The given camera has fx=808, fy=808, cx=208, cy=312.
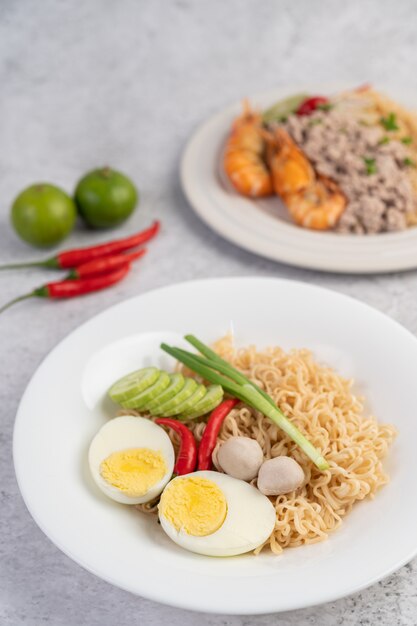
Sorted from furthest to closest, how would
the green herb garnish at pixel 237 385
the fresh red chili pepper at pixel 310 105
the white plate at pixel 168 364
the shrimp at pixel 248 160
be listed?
the fresh red chili pepper at pixel 310 105 < the shrimp at pixel 248 160 < the green herb garnish at pixel 237 385 < the white plate at pixel 168 364

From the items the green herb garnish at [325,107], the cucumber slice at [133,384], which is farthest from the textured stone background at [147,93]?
the green herb garnish at [325,107]

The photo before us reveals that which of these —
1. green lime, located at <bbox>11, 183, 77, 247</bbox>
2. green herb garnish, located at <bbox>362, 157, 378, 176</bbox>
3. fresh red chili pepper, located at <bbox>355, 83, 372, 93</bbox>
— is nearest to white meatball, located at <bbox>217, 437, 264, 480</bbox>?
green lime, located at <bbox>11, 183, 77, 247</bbox>

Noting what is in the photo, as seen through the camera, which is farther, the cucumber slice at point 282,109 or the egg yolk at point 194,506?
the cucumber slice at point 282,109

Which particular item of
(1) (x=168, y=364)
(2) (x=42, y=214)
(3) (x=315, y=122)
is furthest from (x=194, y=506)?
(3) (x=315, y=122)

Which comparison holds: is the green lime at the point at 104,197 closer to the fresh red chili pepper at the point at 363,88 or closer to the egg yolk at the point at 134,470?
the fresh red chili pepper at the point at 363,88

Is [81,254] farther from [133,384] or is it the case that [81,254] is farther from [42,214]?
[133,384]

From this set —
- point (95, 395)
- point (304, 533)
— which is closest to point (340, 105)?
point (95, 395)
